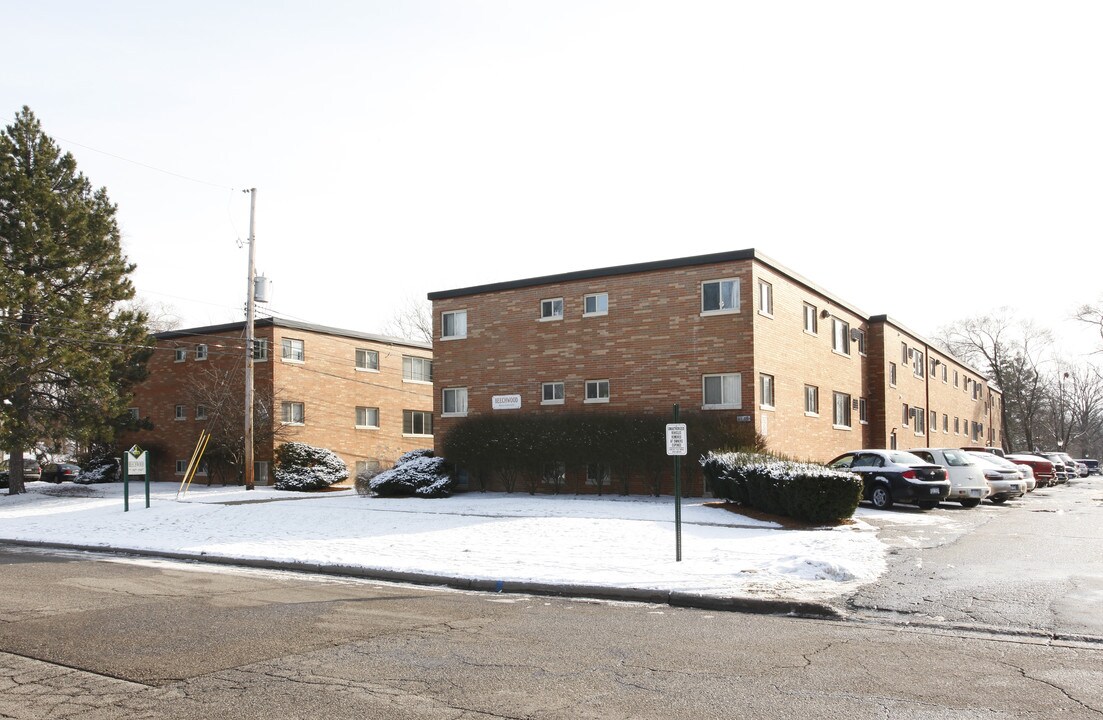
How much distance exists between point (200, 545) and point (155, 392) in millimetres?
26197

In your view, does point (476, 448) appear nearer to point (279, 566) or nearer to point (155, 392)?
point (279, 566)

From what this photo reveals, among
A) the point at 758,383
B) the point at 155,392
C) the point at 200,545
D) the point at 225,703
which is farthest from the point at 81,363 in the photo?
the point at 225,703

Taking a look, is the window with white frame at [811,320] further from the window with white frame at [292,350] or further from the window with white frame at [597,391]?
the window with white frame at [292,350]

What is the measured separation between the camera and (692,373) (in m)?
24.4

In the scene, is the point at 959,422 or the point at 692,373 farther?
the point at 959,422

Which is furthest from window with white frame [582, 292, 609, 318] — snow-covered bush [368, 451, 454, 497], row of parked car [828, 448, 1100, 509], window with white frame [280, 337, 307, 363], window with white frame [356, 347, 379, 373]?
window with white frame [356, 347, 379, 373]

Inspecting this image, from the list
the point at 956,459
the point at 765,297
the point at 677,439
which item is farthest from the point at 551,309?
the point at 677,439

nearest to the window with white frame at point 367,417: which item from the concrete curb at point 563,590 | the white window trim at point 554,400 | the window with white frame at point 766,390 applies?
the white window trim at point 554,400

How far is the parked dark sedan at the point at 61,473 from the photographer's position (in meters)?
40.0

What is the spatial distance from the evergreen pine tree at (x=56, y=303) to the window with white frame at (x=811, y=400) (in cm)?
2188

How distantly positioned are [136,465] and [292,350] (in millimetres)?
14318

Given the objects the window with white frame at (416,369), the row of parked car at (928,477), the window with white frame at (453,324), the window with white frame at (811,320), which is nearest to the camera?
the row of parked car at (928,477)

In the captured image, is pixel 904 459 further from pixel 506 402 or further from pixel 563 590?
pixel 563 590

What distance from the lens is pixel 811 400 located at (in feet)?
93.6
